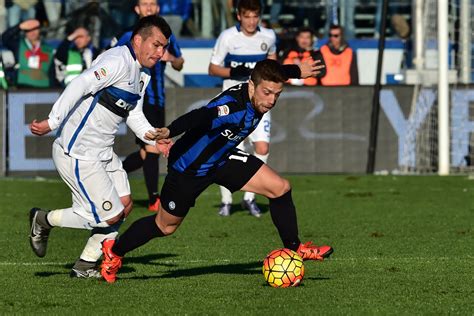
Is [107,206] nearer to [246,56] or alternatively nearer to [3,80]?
[246,56]

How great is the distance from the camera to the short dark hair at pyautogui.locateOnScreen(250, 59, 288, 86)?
29.0 feet

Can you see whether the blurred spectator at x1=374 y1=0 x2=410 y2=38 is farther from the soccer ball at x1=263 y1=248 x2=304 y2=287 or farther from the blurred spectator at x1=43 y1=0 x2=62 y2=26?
the soccer ball at x1=263 y1=248 x2=304 y2=287

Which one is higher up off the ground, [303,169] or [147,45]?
[147,45]

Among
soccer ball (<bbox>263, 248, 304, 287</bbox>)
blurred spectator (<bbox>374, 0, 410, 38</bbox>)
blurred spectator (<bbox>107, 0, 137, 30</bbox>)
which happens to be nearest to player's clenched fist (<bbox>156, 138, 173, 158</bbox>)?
soccer ball (<bbox>263, 248, 304, 287</bbox>)

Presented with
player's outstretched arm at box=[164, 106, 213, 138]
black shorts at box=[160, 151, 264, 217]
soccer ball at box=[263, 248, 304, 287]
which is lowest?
soccer ball at box=[263, 248, 304, 287]

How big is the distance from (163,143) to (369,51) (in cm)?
1418

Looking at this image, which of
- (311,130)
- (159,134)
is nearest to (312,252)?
(159,134)

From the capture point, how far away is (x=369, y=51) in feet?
73.6

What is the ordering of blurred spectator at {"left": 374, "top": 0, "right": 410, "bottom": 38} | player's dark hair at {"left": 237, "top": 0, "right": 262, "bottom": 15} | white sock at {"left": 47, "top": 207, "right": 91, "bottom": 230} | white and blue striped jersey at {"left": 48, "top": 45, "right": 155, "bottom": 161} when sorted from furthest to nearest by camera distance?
blurred spectator at {"left": 374, "top": 0, "right": 410, "bottom": 38} → player's dark hair at {"left": 237, "top": 0, "right": 262, "bottom": 15} → white sock at {"left": 47, "top": 207, "right": 91, "bottom": 230} → white and blue striped jersey at {"left": 48, "top": 45, "right": 155, "bottom": 161}

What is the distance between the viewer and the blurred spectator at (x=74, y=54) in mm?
19047

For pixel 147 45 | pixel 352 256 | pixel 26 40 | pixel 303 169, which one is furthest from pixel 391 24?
pixel 147 45

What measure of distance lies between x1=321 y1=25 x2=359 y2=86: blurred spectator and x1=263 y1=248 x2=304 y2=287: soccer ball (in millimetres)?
11361

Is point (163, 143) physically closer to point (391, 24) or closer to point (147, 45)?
point (147, 45)

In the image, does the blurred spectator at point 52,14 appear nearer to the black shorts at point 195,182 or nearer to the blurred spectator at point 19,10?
the blurred spectator at point 19,10
